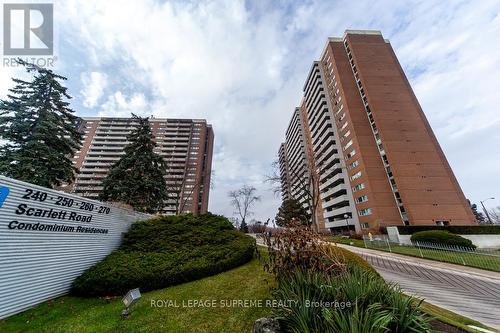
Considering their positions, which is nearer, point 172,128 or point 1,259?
point 1,259

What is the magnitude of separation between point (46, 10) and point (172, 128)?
68346 mm

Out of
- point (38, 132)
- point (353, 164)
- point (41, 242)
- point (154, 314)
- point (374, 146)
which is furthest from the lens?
point (353, 164)

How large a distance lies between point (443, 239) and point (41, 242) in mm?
28435

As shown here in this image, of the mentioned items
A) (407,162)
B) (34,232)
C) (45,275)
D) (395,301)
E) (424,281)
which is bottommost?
(424,281)

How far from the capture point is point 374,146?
130 feet

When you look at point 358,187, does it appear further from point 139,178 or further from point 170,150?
point 170,150

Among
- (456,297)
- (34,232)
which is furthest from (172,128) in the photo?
(456,297)

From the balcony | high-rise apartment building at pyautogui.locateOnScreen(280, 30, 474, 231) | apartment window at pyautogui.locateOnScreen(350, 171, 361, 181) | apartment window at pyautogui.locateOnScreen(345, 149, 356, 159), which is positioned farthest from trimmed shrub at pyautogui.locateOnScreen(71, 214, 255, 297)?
apartment window at pyautogui.locateOnScreen(345, 149, 356, 159)

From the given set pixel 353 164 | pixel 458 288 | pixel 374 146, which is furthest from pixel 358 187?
pixel 458 288

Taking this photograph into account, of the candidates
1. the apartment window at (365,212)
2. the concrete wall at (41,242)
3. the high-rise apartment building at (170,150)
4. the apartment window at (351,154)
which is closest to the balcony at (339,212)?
the apartment window at (365,212)

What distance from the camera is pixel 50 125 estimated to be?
13492 mm

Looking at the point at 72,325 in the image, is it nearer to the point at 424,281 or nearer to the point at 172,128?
the point at 424,281

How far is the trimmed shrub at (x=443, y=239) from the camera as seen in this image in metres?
18.0

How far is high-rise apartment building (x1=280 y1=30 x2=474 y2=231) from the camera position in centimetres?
3356
